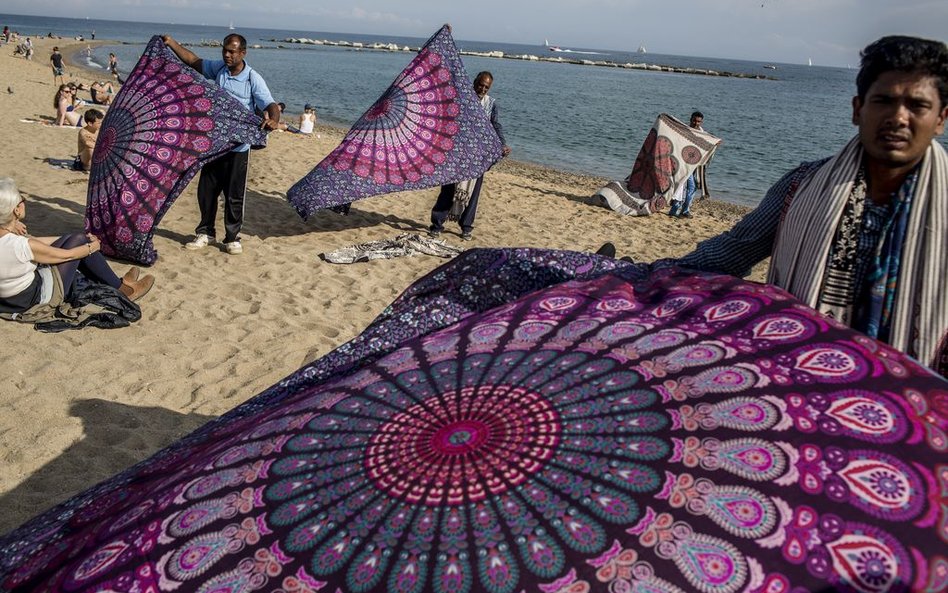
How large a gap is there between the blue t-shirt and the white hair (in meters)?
2.12

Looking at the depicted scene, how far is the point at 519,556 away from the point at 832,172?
139 centimetres

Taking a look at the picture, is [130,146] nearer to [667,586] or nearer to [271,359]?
[271,359]

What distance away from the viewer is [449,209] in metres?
8.10

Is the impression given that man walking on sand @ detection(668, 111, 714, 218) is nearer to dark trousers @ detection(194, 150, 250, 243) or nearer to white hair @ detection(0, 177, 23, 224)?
dark trousers @ detection(194, 150, 250, 243)

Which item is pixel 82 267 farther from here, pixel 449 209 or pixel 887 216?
pixel 887 216

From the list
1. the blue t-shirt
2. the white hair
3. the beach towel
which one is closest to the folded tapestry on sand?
the beach towel

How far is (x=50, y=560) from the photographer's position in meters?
1.62

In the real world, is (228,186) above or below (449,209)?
above

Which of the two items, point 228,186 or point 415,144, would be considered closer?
point 228,186

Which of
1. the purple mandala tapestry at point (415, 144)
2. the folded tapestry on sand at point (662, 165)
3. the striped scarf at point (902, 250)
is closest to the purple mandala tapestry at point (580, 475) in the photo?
the striped scarf at point (902, 250)

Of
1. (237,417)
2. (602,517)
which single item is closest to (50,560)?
(237,417)

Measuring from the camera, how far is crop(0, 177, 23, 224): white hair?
4.22m

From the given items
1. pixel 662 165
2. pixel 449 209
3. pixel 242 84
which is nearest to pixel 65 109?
pixel 242 84

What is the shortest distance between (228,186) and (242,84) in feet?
3.15
